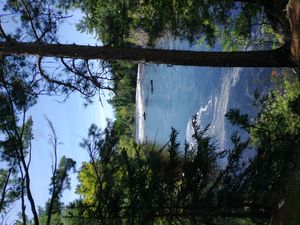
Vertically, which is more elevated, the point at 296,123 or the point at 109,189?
the point at 296,123

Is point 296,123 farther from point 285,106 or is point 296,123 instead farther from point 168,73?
point 168,73

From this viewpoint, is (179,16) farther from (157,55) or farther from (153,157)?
(153,157)

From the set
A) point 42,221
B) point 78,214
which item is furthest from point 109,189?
point 42,221

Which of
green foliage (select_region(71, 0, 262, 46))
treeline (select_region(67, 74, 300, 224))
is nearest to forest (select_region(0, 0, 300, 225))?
treeline (select_region(67, 74, 300, 224))

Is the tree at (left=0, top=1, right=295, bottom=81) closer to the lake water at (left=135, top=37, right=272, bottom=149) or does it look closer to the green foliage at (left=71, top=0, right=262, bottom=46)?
the lake water at (left=135, top=37, right=272, bottom=149)

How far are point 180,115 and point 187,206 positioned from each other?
72.4 feet

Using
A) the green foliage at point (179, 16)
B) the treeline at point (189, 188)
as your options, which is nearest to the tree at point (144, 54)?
the treeline at point (189, 188)

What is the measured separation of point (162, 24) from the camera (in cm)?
1529

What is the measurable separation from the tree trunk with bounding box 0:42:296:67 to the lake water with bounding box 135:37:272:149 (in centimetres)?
187

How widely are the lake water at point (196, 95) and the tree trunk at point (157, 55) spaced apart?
1.87 metres

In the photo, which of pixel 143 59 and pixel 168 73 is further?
pixel 168 73

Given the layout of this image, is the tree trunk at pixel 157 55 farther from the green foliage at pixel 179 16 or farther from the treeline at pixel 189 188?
the green foliage at pixel 179 16

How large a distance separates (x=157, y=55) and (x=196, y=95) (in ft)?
56.0

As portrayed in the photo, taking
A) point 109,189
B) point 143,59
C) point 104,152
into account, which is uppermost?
point 143,59
